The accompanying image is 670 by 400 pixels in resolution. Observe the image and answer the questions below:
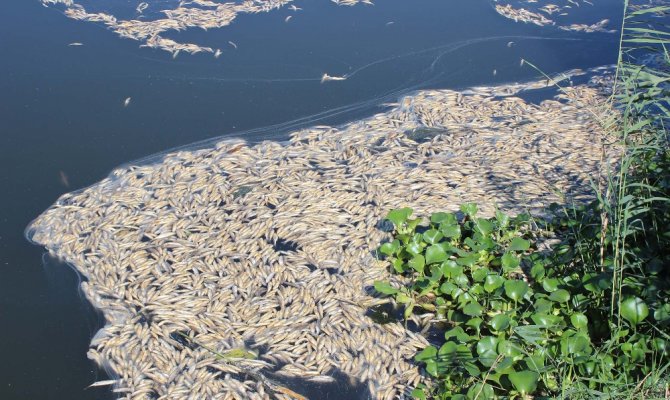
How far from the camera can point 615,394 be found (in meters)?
3.34

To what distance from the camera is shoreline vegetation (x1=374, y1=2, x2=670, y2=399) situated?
141 inches

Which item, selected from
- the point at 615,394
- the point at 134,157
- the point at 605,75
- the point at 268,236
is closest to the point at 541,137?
the point at 605,75

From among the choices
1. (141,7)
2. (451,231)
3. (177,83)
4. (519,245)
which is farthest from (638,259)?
(141,7)

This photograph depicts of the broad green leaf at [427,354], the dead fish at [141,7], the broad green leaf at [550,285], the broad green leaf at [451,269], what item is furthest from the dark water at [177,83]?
the broad green leaf at [550,285]

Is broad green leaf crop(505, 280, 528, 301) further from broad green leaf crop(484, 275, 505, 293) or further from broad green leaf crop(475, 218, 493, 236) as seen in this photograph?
broad green leaf crop(475, 218, 493, 236)

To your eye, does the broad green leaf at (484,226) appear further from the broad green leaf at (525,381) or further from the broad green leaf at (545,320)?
the broad green leaf at (525,381)

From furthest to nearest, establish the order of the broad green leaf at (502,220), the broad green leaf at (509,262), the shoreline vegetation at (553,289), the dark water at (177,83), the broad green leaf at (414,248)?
the dark water at (177,83) < the broad green leaf at (502,220) < the broad green leaf at (414,248) < the broad green leaf at (509,262) < the shoreline vegetation at (553,289)

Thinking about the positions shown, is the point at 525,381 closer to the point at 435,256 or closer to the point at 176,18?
the point at 435,256

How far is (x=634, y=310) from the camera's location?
3.59 meters

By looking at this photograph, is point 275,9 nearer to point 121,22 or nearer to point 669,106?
point 121,22

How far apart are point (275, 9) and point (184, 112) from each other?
2.66m

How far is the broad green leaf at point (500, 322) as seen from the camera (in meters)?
3.90

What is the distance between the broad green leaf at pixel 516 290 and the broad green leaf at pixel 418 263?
0.59 meters

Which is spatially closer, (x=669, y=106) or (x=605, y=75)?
(x=669, y=106)
